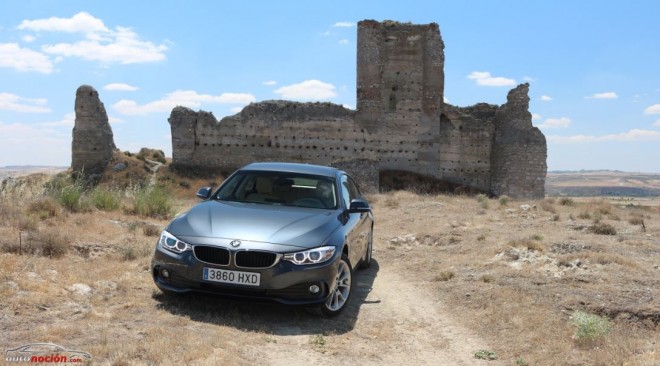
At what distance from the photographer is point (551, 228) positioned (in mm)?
12148

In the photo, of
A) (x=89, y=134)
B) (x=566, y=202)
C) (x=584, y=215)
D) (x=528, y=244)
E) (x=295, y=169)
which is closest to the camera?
(x=295, y=169)

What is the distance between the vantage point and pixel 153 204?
1260 cm

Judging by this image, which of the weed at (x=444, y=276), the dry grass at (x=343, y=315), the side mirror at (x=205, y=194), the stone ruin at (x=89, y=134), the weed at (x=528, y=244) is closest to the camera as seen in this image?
the dry grass at (x=343, y=315)

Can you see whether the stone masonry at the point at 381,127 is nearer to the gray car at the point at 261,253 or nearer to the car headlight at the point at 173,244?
the gray car at the point at 261,253

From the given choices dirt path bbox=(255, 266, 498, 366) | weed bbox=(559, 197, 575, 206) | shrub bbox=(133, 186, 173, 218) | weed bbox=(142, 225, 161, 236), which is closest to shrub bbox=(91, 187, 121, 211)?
shrub bbox=(133, 186, 173, 218)

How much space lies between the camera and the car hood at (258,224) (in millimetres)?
5426

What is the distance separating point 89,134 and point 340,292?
25.6m

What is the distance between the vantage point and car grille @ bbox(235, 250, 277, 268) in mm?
5234

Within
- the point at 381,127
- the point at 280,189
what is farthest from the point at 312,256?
the point at 381,127

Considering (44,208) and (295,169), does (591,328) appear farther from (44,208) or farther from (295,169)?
(44,208)

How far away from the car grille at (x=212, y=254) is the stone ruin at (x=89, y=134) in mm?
24733

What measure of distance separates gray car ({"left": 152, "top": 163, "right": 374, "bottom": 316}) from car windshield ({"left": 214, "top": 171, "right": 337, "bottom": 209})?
0.72 feet

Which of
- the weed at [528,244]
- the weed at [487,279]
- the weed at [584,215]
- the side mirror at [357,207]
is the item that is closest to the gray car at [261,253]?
the side mirror at [357,207]

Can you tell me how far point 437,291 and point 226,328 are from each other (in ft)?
11.0
